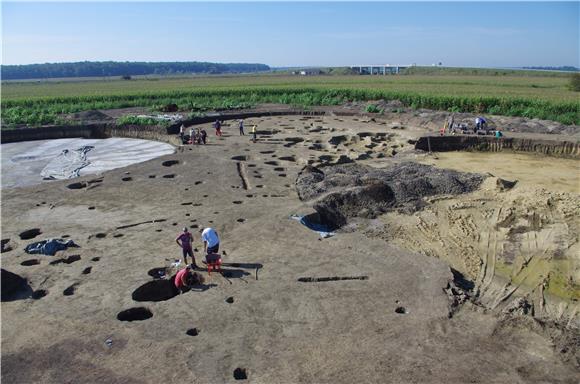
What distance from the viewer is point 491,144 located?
30703 mm

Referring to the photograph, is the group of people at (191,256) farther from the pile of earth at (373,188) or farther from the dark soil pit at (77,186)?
the dark soil pit at (77,186)

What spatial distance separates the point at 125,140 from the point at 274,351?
3293 centimetres

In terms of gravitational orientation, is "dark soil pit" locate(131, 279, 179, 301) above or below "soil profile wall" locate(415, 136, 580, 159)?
below

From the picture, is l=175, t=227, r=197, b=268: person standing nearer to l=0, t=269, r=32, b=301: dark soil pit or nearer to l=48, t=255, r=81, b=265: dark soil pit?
l=48, t=255, r=81, b=265: dark soil pit

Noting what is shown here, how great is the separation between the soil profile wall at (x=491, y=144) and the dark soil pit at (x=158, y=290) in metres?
22.9

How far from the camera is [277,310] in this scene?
11.1 metres

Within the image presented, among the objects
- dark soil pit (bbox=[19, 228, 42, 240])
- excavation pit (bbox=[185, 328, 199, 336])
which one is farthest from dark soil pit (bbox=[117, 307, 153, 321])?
dark soil pit (bbox=[19, 228, 42, 240])

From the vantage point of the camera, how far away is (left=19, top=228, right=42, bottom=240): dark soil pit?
1661 centimetres

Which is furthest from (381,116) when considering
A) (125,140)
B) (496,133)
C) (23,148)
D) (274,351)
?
(274,351)

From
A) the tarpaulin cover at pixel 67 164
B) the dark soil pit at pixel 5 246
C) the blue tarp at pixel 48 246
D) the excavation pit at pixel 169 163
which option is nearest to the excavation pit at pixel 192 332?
the blue tarp at pixel 48 246

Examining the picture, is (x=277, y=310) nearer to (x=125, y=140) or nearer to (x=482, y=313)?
(x=482, y=313)

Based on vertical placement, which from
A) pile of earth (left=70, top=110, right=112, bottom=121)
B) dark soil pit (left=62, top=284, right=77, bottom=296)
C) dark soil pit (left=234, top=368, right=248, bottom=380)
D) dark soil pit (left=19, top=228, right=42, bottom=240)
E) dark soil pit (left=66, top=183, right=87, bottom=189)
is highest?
pile of earth (left=70, top=110, right=112, bottom=121)

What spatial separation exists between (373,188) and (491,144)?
15.9 meters

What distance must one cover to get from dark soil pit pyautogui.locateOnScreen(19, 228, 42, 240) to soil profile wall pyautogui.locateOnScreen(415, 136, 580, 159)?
24066 millimetres
